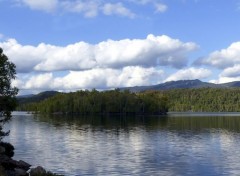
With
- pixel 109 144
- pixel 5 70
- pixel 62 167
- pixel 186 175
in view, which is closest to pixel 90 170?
pixel 62 167

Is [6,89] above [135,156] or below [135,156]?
above

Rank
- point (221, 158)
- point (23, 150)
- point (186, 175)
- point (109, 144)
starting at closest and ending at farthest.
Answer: point (186, 175) < point (221, 158) < point (23, 150) < point (109, 144)

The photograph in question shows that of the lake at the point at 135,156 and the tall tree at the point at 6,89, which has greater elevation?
the tall tree at the point at 6,89

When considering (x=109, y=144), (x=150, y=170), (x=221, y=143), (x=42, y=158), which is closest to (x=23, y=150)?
(x=42, y=158)

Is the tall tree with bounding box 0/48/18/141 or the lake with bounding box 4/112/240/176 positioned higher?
the tall tree with bounding box 0/48/18/141

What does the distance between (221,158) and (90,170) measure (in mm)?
26696

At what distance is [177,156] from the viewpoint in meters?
77.7

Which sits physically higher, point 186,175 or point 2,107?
point 2,107

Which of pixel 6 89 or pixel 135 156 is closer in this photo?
pixel 6 89

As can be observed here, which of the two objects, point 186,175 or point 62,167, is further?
point 62,167

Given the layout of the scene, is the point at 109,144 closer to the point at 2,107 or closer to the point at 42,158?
the point at 42,158

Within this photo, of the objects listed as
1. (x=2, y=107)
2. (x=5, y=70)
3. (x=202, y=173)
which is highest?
(x=5, y=70)

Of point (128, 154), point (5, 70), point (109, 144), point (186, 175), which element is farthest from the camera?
point (109, 144)

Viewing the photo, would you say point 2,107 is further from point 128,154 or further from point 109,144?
point 109,144
